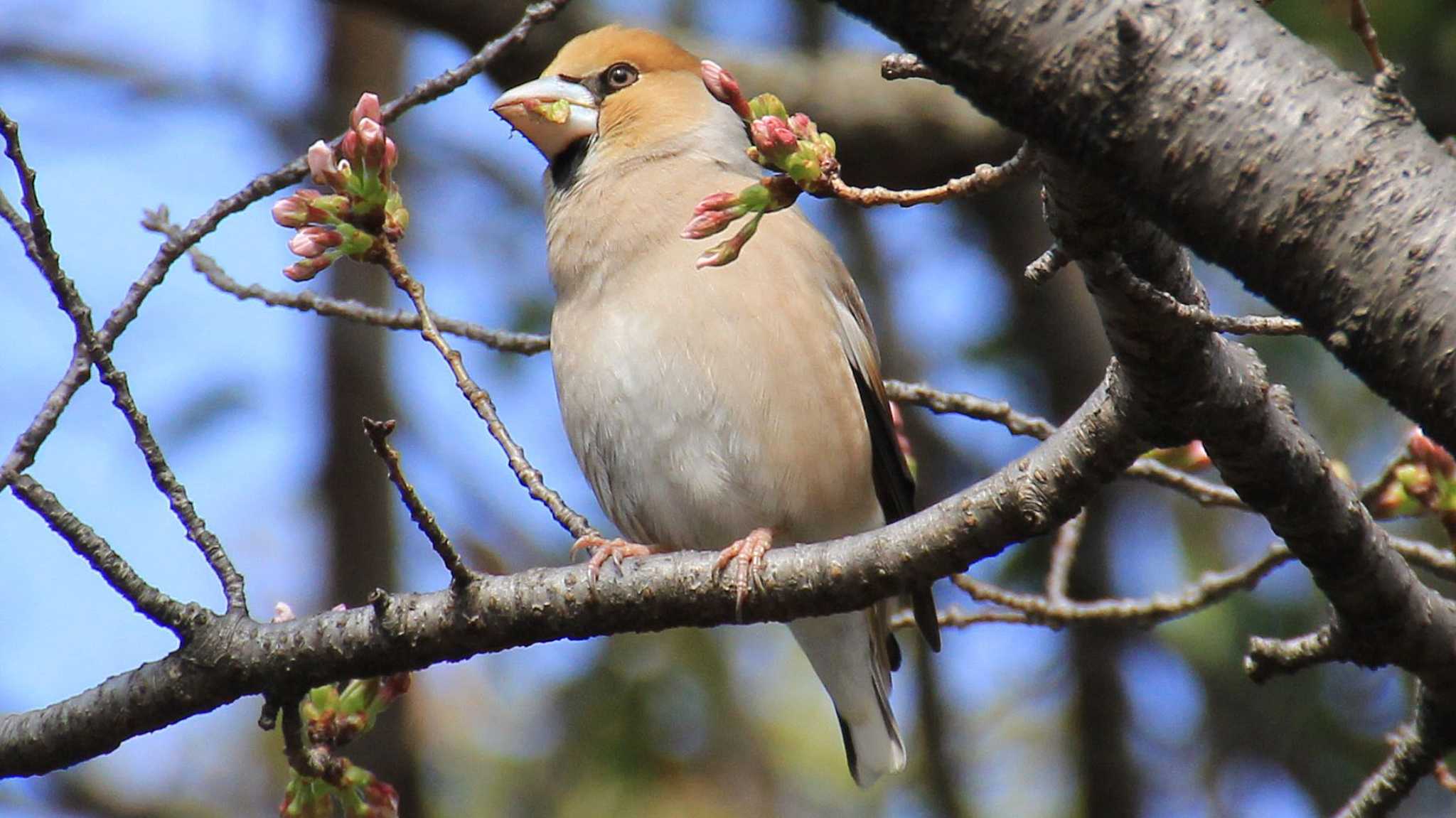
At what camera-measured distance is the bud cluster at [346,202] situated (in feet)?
9.21

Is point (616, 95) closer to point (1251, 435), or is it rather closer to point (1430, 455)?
point (1430, 455)

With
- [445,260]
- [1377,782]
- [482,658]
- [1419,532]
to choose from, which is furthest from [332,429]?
[1377,782]

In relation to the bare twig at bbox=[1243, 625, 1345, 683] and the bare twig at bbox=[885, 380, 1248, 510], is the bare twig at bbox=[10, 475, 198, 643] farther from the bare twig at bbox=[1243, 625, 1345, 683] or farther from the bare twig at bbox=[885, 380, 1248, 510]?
the bare twig at bbox=[1243, 625, 1345, 683]

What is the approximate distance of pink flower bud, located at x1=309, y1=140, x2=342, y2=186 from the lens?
2785 mm

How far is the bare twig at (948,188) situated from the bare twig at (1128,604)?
1676mm

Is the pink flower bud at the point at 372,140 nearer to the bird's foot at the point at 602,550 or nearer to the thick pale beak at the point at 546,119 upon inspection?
the bird's foot at the point at 602,550

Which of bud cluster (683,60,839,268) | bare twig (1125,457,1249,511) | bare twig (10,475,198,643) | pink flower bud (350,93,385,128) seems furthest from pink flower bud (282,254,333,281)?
bare twig (1125,457,1249,511)

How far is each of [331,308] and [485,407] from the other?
0.75 meters

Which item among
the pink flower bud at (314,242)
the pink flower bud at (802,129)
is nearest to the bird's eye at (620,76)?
the pink flower bud at (314,242)

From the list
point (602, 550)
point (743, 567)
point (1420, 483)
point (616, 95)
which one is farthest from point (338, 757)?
point (616, 95)

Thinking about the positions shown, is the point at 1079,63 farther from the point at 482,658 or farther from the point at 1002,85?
the point at 482,658

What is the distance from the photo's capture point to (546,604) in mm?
2928

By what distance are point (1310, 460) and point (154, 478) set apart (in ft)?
6.63

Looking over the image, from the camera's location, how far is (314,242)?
2.85m
